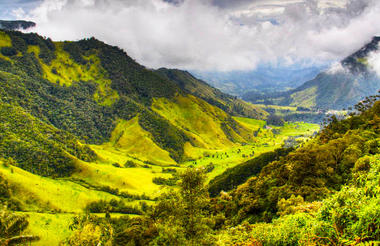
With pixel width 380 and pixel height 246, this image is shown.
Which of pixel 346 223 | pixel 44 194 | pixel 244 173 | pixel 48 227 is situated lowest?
pixel 48 227

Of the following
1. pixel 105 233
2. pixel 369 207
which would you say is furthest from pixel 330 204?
pixel 105 233

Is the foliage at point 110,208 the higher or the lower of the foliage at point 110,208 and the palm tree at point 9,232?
the lower

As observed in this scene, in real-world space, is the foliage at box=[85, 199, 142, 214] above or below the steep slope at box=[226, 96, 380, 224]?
below

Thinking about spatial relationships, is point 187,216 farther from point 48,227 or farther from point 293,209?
point 48,227

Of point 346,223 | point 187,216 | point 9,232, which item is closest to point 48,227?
point 9,232

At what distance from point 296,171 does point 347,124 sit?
65.9 metres

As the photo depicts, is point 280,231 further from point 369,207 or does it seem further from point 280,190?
point 280,190

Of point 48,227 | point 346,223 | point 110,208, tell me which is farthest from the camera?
point 110,208

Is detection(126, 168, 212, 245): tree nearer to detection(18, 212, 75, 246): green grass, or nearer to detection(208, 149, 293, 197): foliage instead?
detection(18, 212, 75, 246): green grass

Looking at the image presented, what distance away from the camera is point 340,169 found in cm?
5331

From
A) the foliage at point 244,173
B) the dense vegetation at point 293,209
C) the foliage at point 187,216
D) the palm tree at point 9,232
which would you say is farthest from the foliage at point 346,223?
the foliage at point 244,173

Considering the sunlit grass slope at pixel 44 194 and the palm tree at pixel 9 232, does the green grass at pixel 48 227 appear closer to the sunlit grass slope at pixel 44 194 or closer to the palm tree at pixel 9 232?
the sunlit grass slope at pixel 44 194

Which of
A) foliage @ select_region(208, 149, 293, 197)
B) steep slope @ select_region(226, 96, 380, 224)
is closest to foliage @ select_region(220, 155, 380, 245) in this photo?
steep slope @ select_region(226, 96, 380, 224)

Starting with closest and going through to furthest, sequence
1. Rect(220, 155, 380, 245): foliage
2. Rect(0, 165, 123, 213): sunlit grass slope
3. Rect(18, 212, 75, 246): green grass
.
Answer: Rect(220, 155, 380, 245): foliage < Rect(18, 212, 75, 246): green grass < Rect(0, 165, 123, 213): sunlit grass slope
